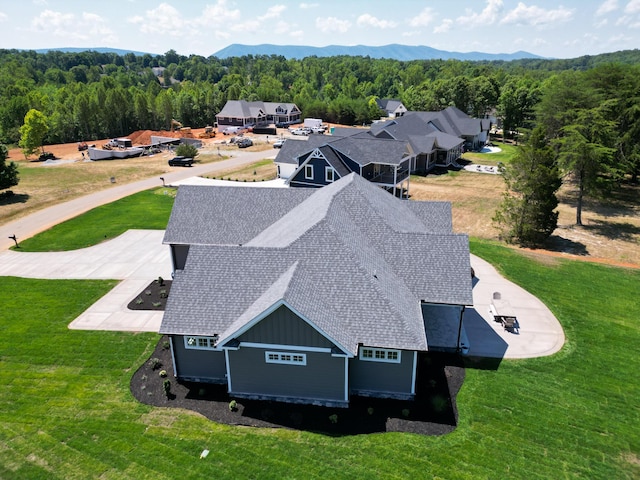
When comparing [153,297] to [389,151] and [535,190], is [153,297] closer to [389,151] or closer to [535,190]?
[389,151]

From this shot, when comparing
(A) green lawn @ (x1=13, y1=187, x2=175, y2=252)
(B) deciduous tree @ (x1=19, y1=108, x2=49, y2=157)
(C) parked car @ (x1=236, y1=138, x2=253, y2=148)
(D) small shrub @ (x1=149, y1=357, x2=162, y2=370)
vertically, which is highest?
(B) deciduous tree @ (x1=19, y1=108, x2=49, y2=157)

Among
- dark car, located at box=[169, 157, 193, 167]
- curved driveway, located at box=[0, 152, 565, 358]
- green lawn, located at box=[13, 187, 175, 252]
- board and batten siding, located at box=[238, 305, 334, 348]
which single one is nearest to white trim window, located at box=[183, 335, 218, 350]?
board and batten siding, located at box=[238, 305, 334, 348]

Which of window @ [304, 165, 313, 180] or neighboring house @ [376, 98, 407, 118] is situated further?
neighboring house @ [376, 98, 407, 118]

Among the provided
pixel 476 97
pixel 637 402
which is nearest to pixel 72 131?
A: pixel 476 97

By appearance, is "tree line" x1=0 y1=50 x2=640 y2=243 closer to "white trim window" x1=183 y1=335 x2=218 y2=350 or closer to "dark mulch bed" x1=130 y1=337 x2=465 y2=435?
"dark mulch bed" x1=130 y1=337 x2=465 y2=435

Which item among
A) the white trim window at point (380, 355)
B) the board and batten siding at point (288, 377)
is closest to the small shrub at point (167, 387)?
the board and batten siding at point (288, 377)

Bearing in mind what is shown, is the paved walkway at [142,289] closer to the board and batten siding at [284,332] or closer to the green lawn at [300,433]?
the green lawn at [300,433]

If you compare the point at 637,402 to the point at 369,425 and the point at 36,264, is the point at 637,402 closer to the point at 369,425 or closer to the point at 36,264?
the point at 369,425

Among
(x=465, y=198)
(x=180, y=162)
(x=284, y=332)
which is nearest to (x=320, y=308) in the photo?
(x=284, y=332)
